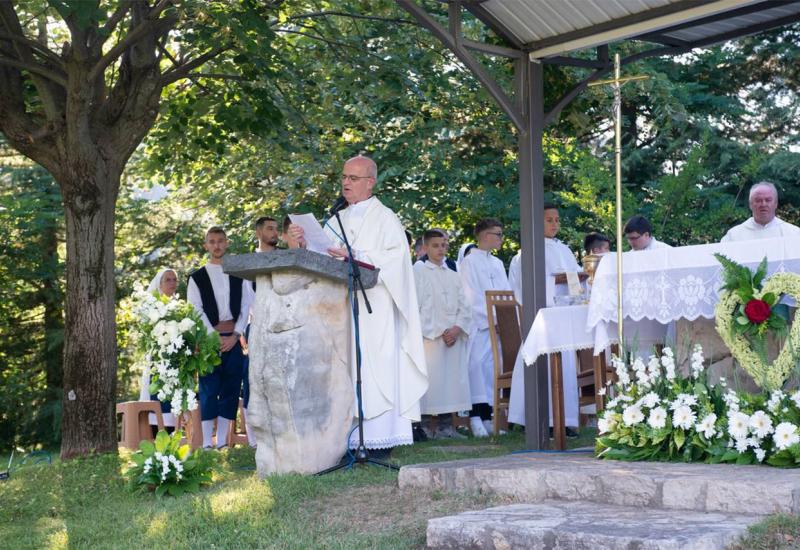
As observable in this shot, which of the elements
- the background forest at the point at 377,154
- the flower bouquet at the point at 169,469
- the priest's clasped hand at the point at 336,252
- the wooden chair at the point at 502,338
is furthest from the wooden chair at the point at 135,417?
the priest's clasped hand at the point at 336,252

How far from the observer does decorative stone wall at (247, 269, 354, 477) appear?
24.9ft

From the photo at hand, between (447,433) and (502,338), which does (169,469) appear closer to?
(502,338)

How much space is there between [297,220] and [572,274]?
2451 mm

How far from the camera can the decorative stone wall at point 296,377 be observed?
7.58 meters

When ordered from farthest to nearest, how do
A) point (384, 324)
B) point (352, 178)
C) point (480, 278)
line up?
point (480, 278), point (352, 178), point (384, 324)

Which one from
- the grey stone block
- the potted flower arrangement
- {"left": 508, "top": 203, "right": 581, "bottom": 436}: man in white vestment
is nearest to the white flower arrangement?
the grey stone block

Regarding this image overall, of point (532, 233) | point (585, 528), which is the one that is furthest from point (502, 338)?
point (585, 528)

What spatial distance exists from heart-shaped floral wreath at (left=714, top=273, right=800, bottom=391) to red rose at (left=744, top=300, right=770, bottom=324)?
1.9 inches

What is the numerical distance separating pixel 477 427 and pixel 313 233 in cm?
437

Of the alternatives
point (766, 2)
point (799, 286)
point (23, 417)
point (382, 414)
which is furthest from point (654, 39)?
point (23, 417)

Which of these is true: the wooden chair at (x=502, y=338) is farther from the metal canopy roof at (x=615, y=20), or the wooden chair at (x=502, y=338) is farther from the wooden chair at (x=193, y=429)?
the wooden chair at (x=193, y=429)

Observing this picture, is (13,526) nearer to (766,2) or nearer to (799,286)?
(799,286)

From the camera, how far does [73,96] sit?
1014cm

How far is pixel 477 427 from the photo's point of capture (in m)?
11.6
